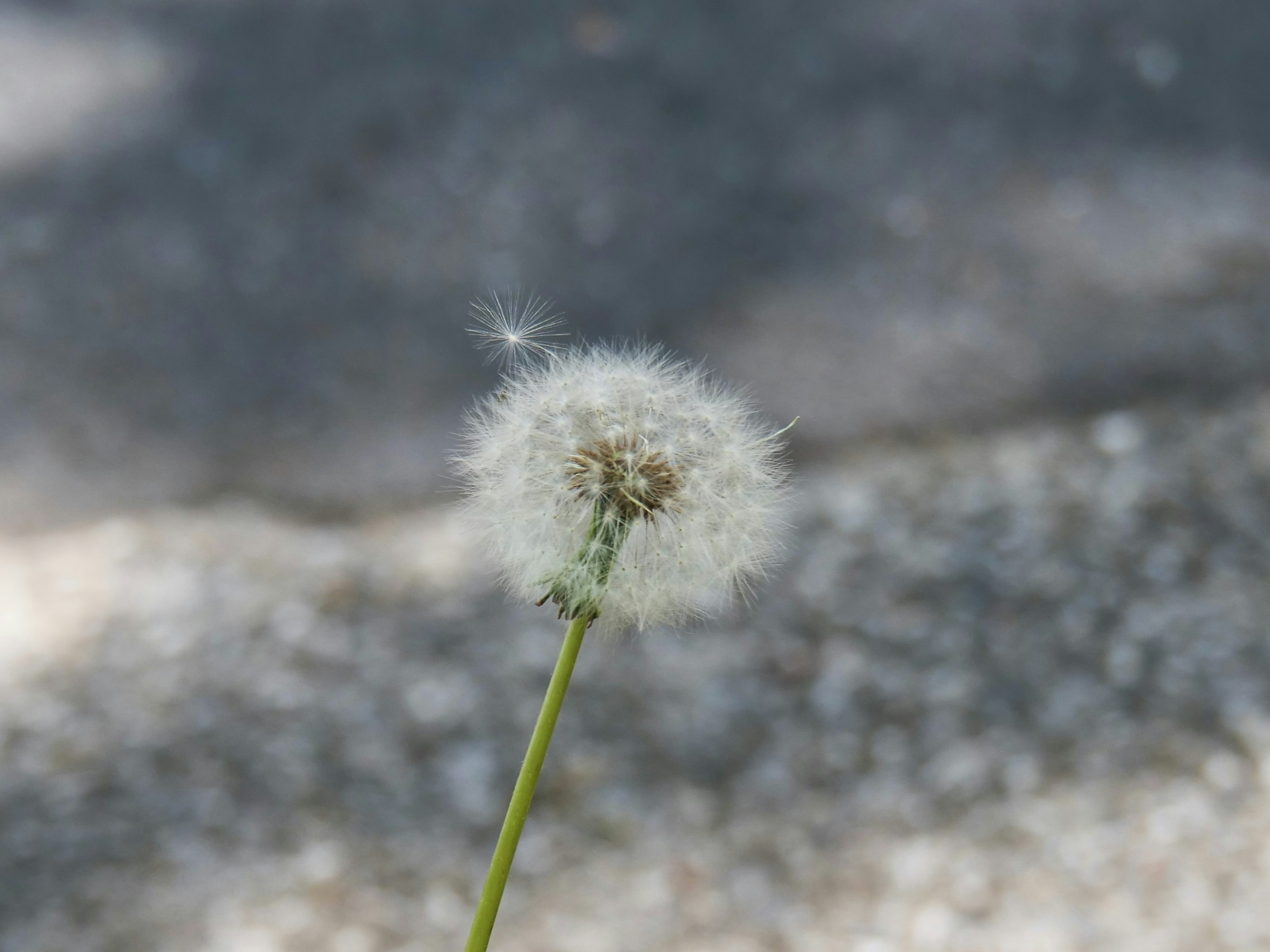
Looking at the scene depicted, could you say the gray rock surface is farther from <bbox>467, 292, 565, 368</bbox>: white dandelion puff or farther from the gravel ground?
<bbox>467, 292, 565, 368</bbox>: white dandelion puff

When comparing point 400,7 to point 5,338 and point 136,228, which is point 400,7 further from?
point 5,338

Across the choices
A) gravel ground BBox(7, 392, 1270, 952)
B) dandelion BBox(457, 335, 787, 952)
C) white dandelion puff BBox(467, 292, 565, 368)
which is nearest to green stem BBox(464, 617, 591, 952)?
dandelion BBox(457, 335, 787, 952)

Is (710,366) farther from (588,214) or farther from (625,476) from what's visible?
(625,476)

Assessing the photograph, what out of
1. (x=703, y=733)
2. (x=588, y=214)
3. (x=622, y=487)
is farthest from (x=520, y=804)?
(x=588, y=214)

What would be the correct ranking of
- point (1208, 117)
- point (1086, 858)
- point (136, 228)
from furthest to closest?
point (1208, 117), point (136, 228), point (1086, 858)

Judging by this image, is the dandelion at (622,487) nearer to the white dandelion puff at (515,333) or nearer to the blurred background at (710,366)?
the white dandelion puff at (515,333)

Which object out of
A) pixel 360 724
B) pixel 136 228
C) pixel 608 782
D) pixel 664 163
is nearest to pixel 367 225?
pixel 136 228
